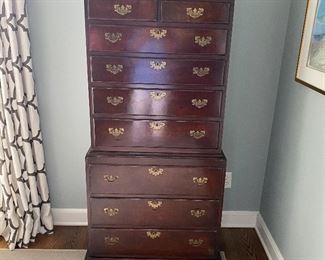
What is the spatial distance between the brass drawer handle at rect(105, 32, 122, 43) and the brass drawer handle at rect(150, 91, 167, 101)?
0.32m

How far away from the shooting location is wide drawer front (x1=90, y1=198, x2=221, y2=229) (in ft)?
6.30

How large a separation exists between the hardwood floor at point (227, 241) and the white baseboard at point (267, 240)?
0.03 meters

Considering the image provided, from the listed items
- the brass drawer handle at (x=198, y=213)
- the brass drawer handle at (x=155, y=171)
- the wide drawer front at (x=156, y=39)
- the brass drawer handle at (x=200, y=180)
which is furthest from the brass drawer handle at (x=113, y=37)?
the brass drawer handle at (x=198, y=213)

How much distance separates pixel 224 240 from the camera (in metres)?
2.40

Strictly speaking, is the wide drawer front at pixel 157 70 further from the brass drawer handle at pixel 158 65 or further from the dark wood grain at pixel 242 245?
the dark wood grain at pixel 242 245

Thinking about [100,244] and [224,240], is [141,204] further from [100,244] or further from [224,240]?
[224,240]

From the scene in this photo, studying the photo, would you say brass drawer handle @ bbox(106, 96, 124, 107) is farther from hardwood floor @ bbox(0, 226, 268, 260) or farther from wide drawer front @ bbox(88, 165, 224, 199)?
hardwood floor @ bbox(0, 226, 268, 260)

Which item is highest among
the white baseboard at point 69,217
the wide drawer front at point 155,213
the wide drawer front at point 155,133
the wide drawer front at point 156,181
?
the wide drawer front at point 155,133

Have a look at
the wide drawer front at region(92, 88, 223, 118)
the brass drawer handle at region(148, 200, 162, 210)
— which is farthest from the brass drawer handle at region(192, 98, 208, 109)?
the brass drawer handle at region(148, 200, 162, 210)

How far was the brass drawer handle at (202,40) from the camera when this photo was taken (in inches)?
66.9

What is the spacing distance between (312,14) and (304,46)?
0.16 metres

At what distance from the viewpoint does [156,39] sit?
1693mm

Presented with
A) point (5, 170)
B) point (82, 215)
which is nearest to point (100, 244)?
point (82, 215)

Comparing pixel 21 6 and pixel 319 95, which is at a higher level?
→ pixel 21 6
